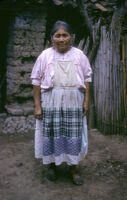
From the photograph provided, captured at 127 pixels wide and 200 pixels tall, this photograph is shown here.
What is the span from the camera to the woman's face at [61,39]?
8.57 ft

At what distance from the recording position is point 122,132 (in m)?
4.42

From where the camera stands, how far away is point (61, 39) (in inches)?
103

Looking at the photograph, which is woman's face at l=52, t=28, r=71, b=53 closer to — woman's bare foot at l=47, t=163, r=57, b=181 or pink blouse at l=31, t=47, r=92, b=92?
pink blouse at l=31, t=47, r=92, b=92

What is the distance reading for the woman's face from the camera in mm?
2611

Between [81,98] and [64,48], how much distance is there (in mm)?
577

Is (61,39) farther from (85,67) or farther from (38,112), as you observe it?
(38,112)

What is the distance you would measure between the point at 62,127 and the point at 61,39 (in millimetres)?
950

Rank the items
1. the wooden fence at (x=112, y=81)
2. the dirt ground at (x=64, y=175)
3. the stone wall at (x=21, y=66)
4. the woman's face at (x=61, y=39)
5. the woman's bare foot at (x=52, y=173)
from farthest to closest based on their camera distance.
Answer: the stone wall at (x=21, y=66), the wooden fence at (x=112, y=81), the woman's bare foot at (x=52, y=173), the dirt ground at (x=64, y=175), the woman's face at (x=61, y=39)

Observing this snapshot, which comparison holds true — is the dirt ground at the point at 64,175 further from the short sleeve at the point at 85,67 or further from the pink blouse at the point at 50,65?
the short sleeve at the point at 85,67

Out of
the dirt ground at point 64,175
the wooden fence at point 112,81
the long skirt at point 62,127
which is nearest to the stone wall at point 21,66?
the dirt ground at point 64,175

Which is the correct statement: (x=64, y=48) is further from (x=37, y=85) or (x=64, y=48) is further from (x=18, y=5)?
(x=18, y=5)

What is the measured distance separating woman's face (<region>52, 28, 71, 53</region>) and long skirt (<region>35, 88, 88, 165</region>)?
1.44 ft

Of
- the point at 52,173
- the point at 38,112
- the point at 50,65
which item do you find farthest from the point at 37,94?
the point at 52,173

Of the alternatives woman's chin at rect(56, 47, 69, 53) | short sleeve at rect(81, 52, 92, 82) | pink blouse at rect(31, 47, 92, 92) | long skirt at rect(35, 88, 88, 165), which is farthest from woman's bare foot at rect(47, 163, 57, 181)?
woman's chin at rect(56, 47, 69, 53)
